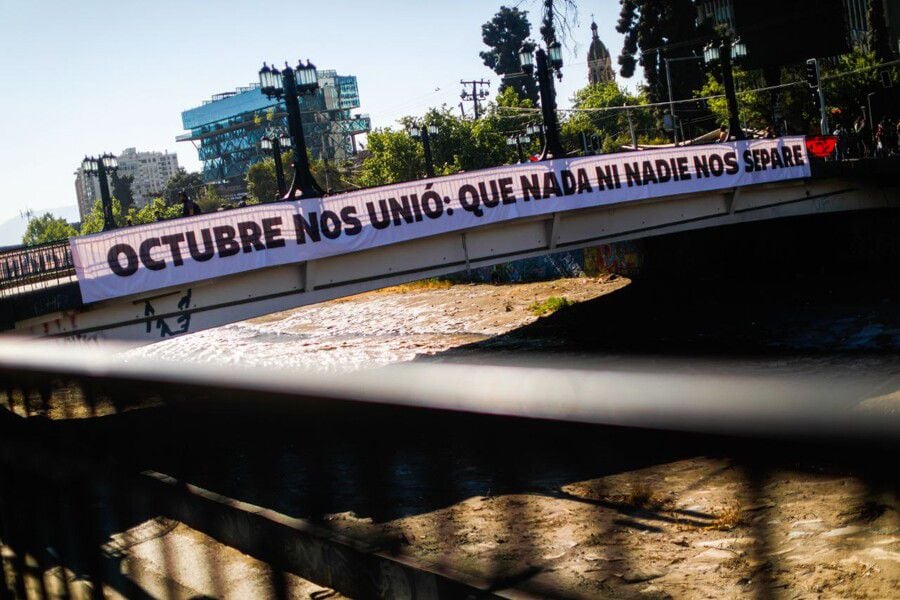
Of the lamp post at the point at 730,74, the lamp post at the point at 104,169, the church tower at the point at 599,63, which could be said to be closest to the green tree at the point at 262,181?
the church tower at the point at 599,63

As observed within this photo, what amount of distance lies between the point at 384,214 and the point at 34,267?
735 cm

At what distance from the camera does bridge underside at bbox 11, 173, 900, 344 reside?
18.0 m

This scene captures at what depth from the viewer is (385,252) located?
68.2 ft

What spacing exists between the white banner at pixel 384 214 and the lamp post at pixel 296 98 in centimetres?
97

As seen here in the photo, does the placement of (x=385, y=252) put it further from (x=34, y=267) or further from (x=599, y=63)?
(x=599, y=63)

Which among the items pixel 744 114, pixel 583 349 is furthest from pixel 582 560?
pixel 744 114

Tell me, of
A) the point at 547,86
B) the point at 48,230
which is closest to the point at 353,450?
the point at 547,86

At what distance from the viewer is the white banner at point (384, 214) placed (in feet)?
56.6

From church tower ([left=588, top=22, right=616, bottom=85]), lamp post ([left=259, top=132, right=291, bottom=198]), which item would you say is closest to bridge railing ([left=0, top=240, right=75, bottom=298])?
lamp post ([left=259, top=132, right=291, bottom=198])

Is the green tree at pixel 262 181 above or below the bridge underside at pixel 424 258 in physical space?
above

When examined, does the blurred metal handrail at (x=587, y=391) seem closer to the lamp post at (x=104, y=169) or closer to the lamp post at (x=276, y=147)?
the lamp post at (x=104, y=169)

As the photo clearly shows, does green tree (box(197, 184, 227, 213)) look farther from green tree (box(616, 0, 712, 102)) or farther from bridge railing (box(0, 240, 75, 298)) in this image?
bridge railing (box(0, 240, 75, 298))

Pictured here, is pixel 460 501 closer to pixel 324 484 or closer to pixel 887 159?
pixel 324 484

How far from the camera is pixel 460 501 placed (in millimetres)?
14289
